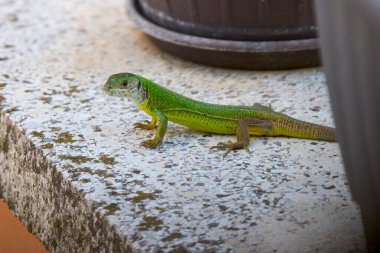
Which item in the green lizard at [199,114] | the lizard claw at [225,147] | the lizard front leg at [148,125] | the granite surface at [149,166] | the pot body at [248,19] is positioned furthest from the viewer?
the pot body at [248,19]

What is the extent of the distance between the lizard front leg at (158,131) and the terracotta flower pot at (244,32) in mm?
637

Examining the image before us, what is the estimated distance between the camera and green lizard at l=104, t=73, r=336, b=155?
3492 millimetres

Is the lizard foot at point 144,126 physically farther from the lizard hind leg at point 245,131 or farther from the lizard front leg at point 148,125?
the lizard hind leg at point 245,131

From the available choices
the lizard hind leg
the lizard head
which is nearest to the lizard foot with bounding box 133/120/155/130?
the lizard head

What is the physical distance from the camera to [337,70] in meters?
2.22

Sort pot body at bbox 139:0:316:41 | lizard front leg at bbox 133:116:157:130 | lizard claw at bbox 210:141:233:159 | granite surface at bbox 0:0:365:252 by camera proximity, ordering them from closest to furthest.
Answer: granite surface at bbox 0:0:365:252 < lizard claw at bbox 210:141:233:159 < lizard front leg at bbox 133:116:157:130 < pot body at bbox 139:0:316:41

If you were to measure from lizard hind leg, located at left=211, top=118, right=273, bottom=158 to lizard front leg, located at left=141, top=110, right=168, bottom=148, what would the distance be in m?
0.22

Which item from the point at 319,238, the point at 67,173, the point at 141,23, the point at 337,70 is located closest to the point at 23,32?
the point at 141,23

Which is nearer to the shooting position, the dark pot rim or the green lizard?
the green lizard

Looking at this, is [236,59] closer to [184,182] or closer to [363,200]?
[184,182]

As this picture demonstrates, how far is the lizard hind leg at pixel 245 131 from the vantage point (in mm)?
3406

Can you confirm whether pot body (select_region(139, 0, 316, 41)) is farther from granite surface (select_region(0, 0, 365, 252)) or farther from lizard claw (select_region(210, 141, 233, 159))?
lizard claw (select_region(210, 141, 233, 159))

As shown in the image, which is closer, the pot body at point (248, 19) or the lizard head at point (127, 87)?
the lizard head at point (127, 87)

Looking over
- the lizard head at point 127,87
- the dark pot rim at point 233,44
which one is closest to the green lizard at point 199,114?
the lizard head at point 127,87
